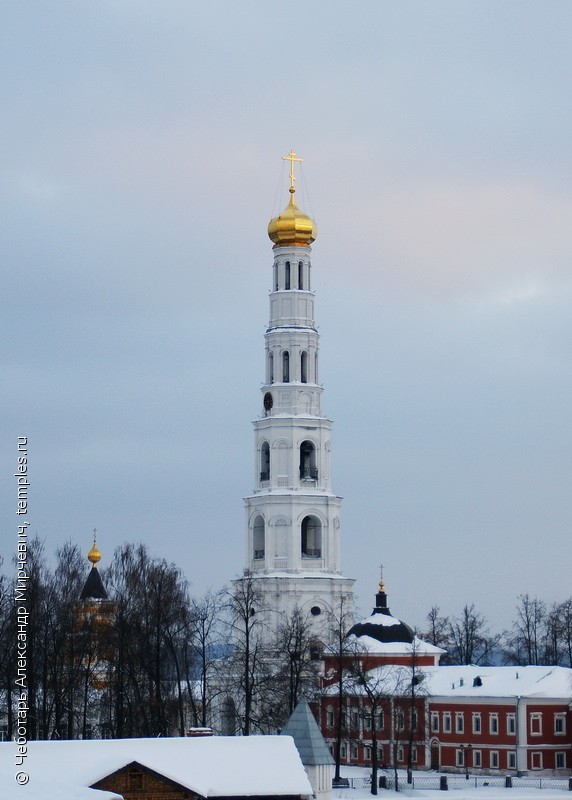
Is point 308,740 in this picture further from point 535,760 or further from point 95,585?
point 95,585

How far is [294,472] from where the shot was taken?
77000 millimetres

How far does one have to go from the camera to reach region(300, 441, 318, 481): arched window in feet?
255

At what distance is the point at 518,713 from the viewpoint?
65625mm

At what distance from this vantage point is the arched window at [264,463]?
78.0 m

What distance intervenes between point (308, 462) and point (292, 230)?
34.5 feet

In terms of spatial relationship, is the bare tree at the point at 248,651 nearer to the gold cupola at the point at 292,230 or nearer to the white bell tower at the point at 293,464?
the white bell tower at the point at 293,464

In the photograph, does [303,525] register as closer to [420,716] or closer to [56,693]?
[420,716]

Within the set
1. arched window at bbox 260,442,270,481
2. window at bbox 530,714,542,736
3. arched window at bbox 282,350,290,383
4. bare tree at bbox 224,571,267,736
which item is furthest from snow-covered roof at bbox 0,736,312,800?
arched window at bbox 282,350,290,383

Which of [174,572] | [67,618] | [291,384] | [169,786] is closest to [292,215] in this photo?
[291,384]

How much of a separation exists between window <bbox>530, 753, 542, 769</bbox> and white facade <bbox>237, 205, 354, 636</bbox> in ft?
44.4

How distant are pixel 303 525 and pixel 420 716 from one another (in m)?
11.4

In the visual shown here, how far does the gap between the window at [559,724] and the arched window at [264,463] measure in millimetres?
18533

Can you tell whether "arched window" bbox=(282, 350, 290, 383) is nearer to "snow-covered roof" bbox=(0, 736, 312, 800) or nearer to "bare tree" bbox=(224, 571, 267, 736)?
"bare tree" bbox=(224, 571, 267, 736)

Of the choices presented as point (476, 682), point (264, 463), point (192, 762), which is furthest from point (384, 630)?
point (192, 762)
